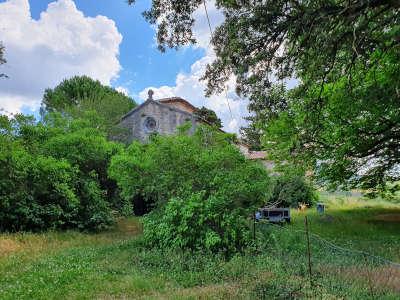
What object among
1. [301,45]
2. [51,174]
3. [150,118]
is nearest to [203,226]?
[301,45]

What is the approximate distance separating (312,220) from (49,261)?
13.9m

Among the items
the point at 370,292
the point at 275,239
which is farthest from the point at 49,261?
the point at 370,292

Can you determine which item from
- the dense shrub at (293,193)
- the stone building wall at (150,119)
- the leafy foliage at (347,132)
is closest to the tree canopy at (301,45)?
the leafy foliage at (347,132)

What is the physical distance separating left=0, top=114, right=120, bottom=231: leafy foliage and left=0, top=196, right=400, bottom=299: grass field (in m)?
2.08

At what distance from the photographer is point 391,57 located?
1158 cm

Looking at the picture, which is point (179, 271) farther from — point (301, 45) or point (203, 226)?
point (301, 45)

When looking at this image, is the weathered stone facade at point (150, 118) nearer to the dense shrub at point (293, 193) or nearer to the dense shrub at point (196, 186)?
the dense shrub at point (293, 193)

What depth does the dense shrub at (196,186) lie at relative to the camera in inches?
477

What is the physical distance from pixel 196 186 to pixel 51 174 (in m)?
7.61

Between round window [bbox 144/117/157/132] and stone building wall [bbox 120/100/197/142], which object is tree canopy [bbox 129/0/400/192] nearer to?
stone building wall [bbox 120/100/197/142]

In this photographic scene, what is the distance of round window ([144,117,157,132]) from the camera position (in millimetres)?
38094

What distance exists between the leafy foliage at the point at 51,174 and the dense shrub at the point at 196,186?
183 inches

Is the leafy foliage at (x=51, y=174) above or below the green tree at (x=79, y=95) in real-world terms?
below

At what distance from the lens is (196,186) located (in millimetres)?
13961
